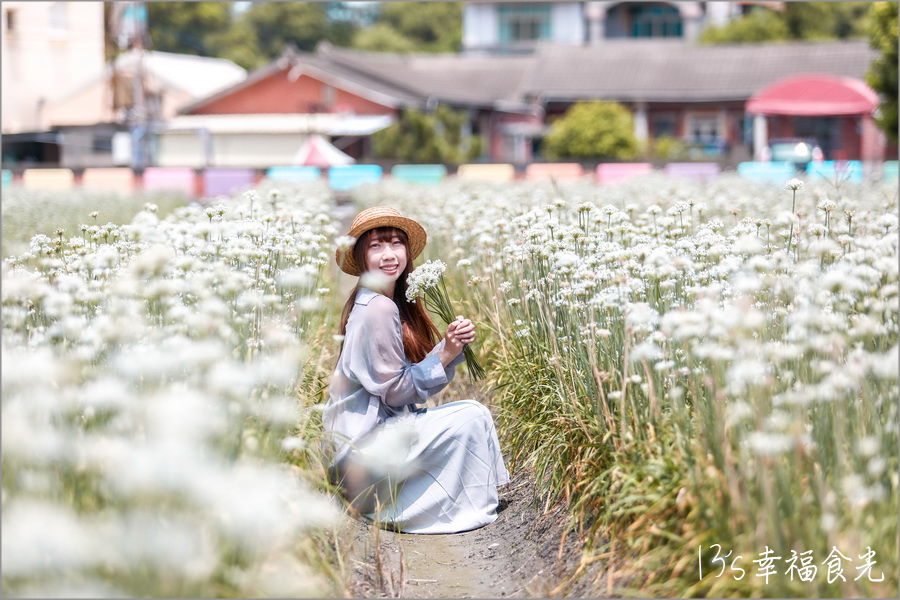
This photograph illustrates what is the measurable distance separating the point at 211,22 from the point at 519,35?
772 inches

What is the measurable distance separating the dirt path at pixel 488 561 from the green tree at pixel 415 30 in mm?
53812

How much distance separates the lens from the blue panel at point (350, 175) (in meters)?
20.3

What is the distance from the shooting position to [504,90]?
36.2 metres

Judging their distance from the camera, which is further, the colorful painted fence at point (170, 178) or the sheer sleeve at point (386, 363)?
the colorful painted fence at point (170, 178)

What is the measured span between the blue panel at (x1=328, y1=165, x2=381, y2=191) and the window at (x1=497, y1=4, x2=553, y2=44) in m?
24.0

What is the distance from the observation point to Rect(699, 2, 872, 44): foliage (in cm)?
4072

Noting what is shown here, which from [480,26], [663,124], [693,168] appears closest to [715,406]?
[693,168]

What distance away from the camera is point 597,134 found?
29.5m

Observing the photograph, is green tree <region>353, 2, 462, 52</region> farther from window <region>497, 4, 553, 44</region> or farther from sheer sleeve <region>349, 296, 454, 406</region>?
sheer sleeve <region>349, 296, 454, 406</region>

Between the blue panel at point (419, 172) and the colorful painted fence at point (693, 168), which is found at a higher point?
the colorful painted fence at point (693, 168)

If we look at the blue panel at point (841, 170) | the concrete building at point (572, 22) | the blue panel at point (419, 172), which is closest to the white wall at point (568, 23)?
the concrete building at point (572, 22)

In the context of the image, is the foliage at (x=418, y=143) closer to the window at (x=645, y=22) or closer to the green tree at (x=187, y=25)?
the window at (x=645, y=22)

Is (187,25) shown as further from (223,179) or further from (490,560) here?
(490,560)

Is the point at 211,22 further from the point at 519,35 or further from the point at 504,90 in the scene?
the point at 504,90
